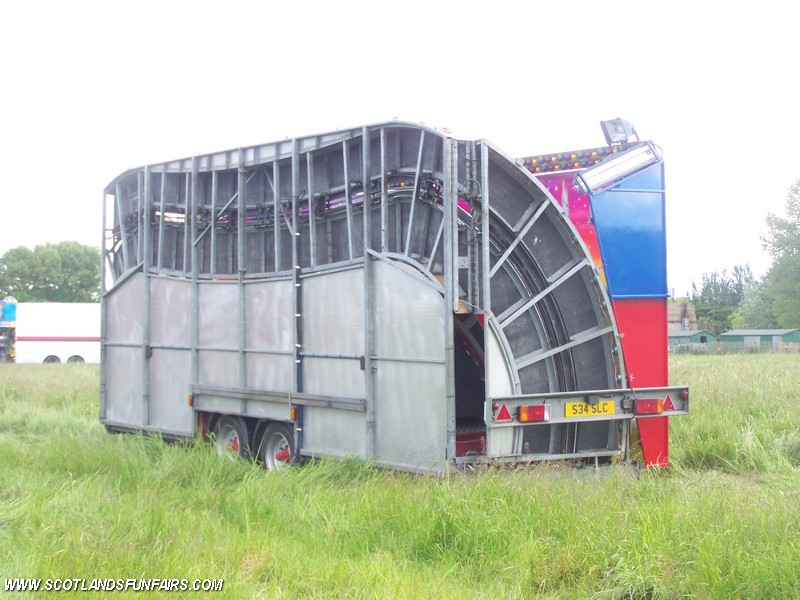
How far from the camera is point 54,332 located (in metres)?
47.3

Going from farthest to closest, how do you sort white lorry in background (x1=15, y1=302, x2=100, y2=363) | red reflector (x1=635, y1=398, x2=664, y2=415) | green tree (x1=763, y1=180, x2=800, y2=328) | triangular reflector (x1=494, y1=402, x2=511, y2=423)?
1. green tree (x1=763, y1=180, x2=800, y2=328)
2. white lorry in background (x1=15, y1=302, x2=100, y2=363)
3. red reflector (x1=635, y1=398, x2=664, y2=415)
4. triangular reflector (x1=494, y1=402, x2=511, y2=423)

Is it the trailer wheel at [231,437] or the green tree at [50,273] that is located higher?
the green tree at [50,273]

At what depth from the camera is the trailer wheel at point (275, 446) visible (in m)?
10.2

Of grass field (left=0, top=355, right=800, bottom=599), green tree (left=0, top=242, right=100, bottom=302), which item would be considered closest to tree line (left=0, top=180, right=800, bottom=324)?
green tree (left=0, top=242, right=100, bottom=302)

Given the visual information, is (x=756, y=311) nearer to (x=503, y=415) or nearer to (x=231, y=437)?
(x=231, y=437)

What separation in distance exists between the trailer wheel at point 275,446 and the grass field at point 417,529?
1.84ft

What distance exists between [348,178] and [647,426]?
3978 mm

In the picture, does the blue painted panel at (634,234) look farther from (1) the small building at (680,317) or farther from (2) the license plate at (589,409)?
(1) the small building at (680,317)

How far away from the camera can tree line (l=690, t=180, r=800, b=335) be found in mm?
63094

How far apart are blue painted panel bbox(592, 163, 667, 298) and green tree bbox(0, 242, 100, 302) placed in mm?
74459

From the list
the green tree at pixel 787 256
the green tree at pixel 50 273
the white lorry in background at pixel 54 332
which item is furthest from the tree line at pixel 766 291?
the green tree at pixel 50 273

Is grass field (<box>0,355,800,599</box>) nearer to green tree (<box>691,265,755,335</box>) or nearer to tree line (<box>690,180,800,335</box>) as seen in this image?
tree line (<box>690,180,800,335</box>)

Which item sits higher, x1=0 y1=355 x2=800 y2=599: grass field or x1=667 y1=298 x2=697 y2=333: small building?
x1=667 y1=298 x2=697 y2=333: small building

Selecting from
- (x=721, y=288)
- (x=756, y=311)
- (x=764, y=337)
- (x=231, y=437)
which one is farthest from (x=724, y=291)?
(x=231, y=437)
